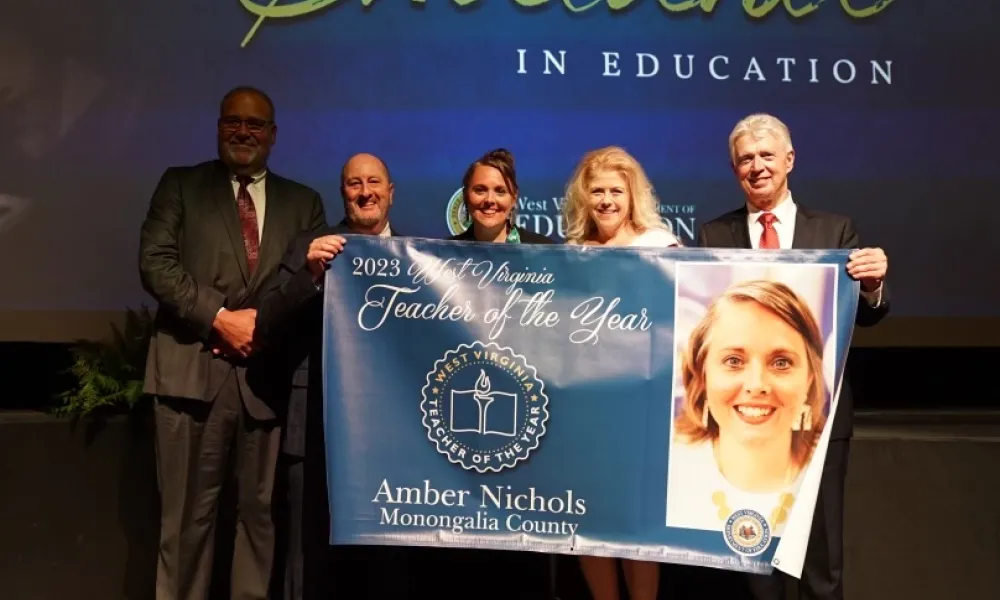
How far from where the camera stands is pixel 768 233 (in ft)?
8.04

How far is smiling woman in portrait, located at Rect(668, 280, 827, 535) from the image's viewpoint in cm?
228

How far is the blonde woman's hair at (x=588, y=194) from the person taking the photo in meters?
2.51

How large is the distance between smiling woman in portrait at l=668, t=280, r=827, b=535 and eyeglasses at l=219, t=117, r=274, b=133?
142cm

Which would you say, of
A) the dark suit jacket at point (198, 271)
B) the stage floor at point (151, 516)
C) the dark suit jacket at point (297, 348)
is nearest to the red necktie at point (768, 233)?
the stage floor at point (151, 516)

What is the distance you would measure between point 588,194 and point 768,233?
49 cm

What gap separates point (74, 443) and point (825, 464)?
2290 mm

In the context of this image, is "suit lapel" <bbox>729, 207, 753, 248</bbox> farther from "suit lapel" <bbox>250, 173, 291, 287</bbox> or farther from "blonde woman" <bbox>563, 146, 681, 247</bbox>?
"suit lapel" <bbox>250, 173, 291, 287</bbox>

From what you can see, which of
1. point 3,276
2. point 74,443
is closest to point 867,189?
point 74,443

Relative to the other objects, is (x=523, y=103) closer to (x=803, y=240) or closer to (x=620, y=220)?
(x=620, y=220)

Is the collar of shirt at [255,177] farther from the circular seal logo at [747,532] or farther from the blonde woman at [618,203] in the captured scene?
the circular seal logo at [747,532]

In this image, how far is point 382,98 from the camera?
3.64 meters

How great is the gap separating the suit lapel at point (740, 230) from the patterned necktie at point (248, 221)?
136 centimetres

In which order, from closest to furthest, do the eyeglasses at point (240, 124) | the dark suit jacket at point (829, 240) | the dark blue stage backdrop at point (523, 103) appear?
the dark suit jacket at point (829, 240)
the eyeglasses at point (240, 124)
the dark blue stage backdrop at point (523, 103)

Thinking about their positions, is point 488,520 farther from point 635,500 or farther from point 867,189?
point 867,189
